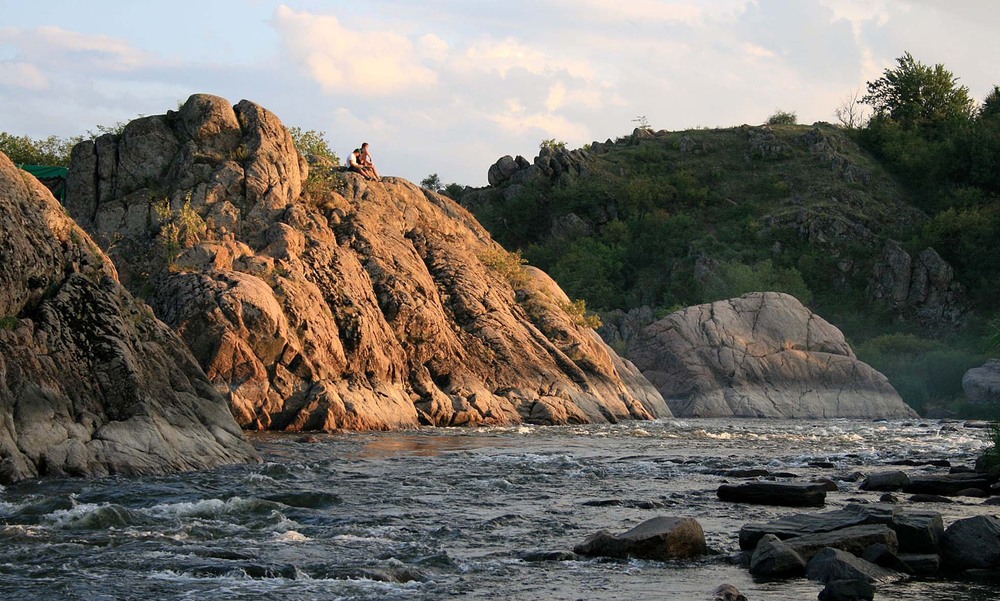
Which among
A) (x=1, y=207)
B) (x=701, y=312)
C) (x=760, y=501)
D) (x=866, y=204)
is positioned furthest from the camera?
(x=866, y=204)

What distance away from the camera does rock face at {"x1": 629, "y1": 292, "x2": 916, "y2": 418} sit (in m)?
47.5

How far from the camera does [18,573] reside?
421 inches

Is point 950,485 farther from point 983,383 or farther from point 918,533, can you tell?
point 983,383

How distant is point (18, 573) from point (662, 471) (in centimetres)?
1403

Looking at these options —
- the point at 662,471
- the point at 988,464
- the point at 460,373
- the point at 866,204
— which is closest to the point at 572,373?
the point at 460,373

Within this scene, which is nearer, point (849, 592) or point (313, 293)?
point (849, 592)

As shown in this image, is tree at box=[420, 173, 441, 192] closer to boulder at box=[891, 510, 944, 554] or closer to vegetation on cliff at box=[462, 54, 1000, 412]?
vegetation on cliff at box=[462, 54, 1000, 412]

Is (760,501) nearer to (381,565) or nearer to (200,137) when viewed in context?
(381,565)

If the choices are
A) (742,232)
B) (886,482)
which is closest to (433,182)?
(742,232)

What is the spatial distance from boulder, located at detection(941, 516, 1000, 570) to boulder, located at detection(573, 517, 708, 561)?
2.73 meters

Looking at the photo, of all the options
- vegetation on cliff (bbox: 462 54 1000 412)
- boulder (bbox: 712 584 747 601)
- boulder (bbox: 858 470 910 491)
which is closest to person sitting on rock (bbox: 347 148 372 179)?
vegetation on cliff (bbox: 462 54 1000 412)

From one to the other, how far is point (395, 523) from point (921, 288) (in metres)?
66.5

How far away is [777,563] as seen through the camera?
11336 mm

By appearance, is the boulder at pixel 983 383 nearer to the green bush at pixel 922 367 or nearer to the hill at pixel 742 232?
the green bush at pixel 922 367
